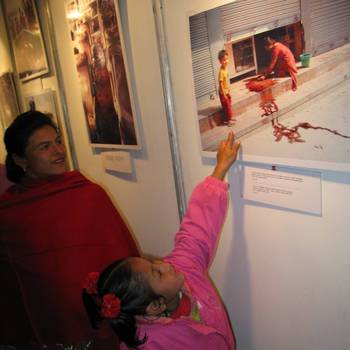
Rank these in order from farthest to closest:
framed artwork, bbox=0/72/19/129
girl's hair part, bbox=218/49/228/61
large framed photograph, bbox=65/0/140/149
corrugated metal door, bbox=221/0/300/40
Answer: framed artwork, bbox=0/72/19/129
large framed photograph, bbox=65/0/140/149
girl's hair part, bbox=218/49/228/61
corrugated metal door, bbox=221/0/300/40

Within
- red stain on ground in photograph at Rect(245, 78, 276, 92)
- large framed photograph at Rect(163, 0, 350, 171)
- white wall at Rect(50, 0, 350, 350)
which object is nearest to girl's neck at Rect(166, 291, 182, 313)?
white wall at Rect(50, 0, 350, 350)

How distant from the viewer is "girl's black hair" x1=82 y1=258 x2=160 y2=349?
0.88 metres

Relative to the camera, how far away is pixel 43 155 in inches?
51.7

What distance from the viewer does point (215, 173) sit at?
1108 mm

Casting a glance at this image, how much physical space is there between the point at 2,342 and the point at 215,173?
119cm

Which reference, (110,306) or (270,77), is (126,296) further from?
(270,77)

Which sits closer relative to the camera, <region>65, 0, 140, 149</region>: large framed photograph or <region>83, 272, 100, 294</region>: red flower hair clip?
<region>83, 272, 100, 294</region>: red flower hair clip

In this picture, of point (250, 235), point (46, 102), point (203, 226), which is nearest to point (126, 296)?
point (203, 226)

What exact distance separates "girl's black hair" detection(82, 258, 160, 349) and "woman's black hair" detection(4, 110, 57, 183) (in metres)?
0.66

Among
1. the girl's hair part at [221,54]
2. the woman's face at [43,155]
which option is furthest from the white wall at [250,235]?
the woman's face at [43,155]

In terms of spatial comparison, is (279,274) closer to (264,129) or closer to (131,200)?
(264,129)

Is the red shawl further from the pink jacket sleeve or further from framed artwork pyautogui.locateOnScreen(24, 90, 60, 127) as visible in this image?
framed artwork pyautogui.locateOnScreen(24, 90, 60, 127)

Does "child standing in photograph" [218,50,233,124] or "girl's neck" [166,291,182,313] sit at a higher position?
"child standing in photograph" [218,50,233,124]
